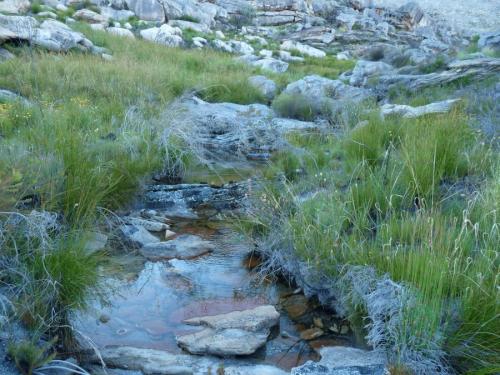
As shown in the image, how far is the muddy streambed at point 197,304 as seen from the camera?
10.6 feet

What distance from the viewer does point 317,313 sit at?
3.61 meters

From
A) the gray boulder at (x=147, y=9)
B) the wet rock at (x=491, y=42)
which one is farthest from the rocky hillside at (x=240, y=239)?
the gray boulder at (x=147, y=9)

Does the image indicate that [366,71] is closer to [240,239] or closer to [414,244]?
[240,239]

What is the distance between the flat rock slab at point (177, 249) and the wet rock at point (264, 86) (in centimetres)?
811

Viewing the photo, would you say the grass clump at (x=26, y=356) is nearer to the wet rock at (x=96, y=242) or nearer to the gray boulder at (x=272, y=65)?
the wet rock at (x=96, y=242)

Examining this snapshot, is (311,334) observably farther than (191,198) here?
No

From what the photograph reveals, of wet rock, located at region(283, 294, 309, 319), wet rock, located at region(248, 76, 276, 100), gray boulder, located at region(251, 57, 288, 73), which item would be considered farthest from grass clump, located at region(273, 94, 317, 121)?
wet rock, located at region(283, 294, 309, 319)

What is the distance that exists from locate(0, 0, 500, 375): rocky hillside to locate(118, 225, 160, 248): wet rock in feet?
0.09

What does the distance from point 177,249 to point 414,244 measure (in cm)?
211

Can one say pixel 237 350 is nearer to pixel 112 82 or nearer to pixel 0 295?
pixel 0 295

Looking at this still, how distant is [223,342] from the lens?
10.3 feet

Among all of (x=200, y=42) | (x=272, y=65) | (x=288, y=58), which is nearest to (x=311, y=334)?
(x=272, y=65)

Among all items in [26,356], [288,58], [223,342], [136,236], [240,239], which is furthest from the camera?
[288,58]

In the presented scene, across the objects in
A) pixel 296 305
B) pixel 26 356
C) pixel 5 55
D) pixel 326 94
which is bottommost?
pixel 326 94
